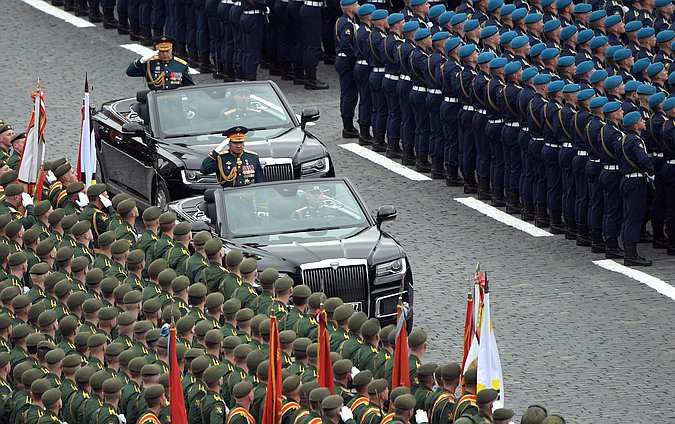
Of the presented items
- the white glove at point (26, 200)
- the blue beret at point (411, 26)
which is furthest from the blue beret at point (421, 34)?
the white glove at point (26, 200)

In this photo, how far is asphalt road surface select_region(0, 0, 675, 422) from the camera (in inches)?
605

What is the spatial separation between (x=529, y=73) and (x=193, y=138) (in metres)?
3.92

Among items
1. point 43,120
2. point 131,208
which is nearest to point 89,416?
point 131,208

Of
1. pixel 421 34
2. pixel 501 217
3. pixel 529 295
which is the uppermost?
pixel 421 34

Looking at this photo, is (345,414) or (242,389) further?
(242,389)

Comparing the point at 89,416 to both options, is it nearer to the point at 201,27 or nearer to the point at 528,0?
the point at 528,0

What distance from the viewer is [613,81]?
19797 millimetres

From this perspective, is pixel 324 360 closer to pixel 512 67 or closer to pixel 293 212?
pixel 293 212

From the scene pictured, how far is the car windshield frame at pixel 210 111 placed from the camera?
66.3 feet

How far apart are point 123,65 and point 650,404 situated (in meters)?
14.6

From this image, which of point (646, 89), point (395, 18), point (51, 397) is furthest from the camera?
point (395, 18)

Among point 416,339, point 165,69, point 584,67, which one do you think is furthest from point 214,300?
point 165,69

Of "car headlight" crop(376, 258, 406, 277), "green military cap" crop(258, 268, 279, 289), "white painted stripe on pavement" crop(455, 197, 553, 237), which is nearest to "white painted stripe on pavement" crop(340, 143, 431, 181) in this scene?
"white painted stripe on pavement" crop(455, 197, 553, 237)

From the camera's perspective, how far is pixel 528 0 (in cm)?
2403
